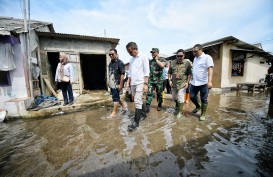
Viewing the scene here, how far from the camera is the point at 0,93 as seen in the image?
534cm

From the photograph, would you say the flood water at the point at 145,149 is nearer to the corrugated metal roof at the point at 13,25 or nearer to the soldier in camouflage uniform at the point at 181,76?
the soldier in camouflage uniform at the point at 181,76

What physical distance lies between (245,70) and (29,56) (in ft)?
47.9

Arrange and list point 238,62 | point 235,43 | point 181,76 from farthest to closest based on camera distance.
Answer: point 238,62, point 235,43, point 181,76

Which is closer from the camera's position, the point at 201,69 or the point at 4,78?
the point at 201,69

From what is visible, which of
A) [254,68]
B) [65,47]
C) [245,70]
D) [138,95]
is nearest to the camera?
[138,95]

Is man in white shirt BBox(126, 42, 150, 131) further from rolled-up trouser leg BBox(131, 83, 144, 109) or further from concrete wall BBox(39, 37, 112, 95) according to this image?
concrete wall BBox(39, 37, 112, 95)

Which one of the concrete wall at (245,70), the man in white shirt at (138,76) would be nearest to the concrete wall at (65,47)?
the man in white shirt at (138,76)

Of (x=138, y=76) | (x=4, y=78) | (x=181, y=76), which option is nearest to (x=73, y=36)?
(x=4, y=78)

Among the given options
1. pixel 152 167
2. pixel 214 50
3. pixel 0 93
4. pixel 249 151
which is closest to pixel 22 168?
pixel 152 167

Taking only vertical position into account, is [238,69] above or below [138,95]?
above

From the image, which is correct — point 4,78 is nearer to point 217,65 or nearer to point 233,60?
point 217,65

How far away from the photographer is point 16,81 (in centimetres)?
547

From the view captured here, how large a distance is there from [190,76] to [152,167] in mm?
2829

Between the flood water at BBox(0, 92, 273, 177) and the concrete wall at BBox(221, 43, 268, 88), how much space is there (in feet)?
25.9
